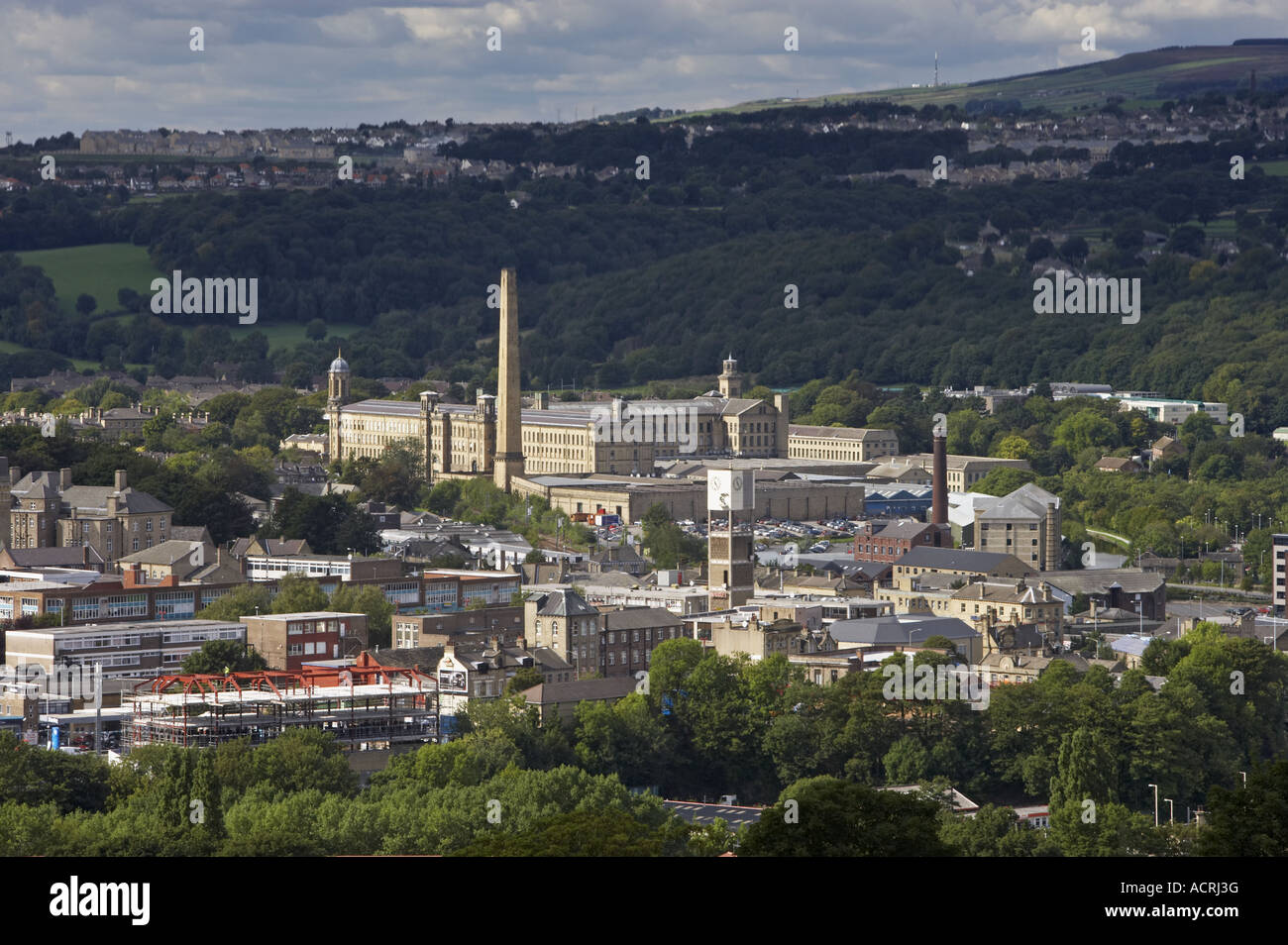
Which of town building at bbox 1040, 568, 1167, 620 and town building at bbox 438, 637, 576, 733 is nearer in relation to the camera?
town building at bbox 438, 637, 576, 733

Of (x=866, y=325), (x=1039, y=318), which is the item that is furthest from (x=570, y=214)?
(x=1039, y=318)

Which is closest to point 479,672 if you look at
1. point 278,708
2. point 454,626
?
point 278,708

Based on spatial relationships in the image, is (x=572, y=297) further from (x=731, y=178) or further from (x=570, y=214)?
(x=731, y=178)

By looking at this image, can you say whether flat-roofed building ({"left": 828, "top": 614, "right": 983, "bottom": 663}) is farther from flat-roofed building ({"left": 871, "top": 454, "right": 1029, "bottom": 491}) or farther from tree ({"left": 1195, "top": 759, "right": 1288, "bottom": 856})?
flat-roofed building ({"left": 871, "top": 454, "right": 1029, "bottom": 491})

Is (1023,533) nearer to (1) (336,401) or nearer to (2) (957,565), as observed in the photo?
(2) (957,565)

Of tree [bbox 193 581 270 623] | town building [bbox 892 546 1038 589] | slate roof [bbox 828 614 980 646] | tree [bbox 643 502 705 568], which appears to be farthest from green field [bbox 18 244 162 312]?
slate roof [bbox 828 614 980 646]

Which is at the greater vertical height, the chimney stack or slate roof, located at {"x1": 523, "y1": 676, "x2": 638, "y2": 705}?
the chimney stack
